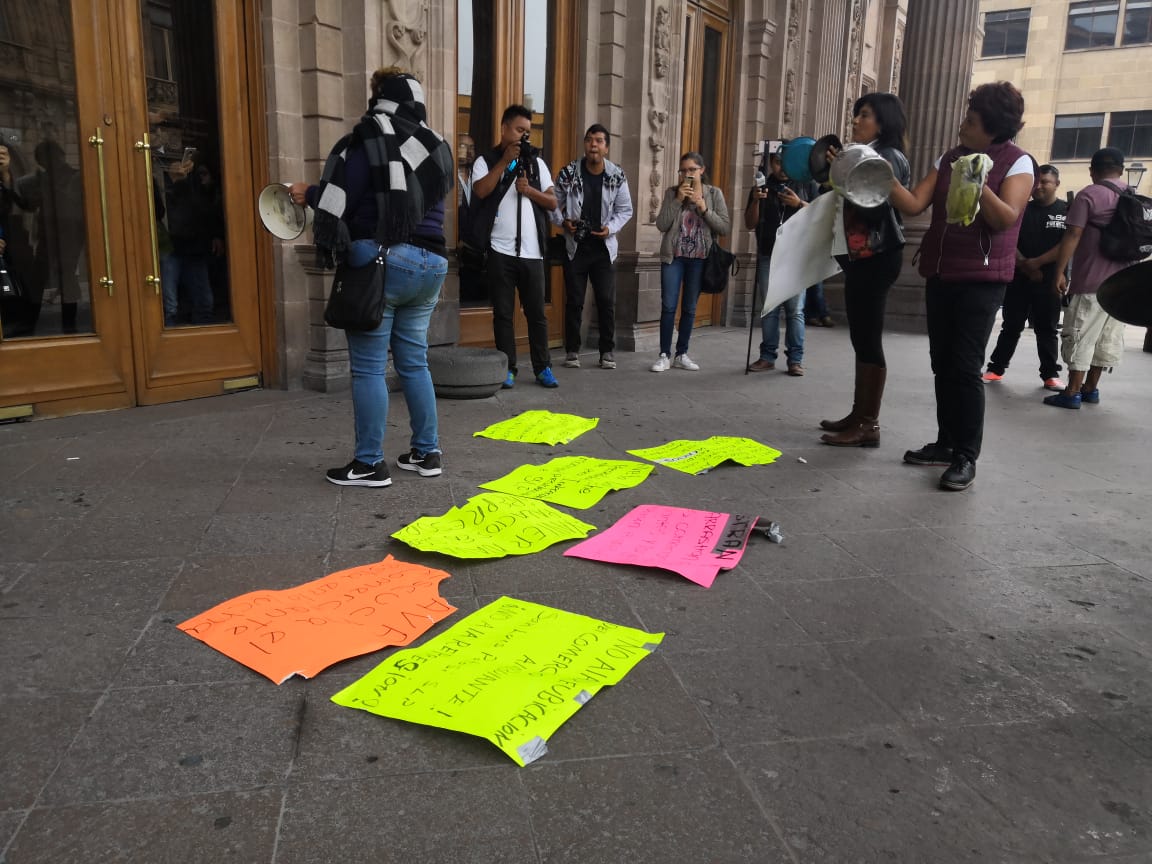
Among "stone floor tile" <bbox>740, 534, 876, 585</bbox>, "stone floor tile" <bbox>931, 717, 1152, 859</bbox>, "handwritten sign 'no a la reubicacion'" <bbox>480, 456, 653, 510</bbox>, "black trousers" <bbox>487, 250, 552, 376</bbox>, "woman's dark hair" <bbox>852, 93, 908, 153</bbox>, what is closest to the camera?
"stone floor tile" <bbox>931, 717, 1152, 859</bbox>

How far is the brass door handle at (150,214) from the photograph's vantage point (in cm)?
573

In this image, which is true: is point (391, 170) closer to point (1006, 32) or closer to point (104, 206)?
point (104, 206)

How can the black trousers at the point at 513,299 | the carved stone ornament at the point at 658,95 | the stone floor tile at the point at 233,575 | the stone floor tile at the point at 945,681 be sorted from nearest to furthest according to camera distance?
the stone floor tile at the point at 945,681, the stone floor tile at the point at 233,575, the black trousers at the point at 513,299, the carved stone ornament at the point at 658,95

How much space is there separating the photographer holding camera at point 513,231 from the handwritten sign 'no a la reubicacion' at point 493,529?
9.46ft

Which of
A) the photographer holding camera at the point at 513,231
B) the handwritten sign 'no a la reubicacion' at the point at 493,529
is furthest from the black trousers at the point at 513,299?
the handwritten sign 'no a la reubicacion' at the point at 493,529

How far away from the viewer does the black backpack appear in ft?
22.1

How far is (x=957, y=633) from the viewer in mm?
2932

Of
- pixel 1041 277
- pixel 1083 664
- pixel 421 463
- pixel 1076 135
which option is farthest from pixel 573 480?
pixel 1076 135

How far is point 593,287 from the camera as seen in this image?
810cm

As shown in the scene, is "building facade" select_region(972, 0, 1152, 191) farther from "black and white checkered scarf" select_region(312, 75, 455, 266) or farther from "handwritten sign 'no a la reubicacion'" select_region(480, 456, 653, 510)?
"black and white checkered scarf" select_region(312, 75, 455, 266)

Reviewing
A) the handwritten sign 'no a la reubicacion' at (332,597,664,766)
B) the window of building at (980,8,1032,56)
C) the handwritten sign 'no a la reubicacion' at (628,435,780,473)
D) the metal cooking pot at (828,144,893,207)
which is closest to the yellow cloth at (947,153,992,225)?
the metal cooking pot at (828,144,893,207)

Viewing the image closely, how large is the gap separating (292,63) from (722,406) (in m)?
3.99

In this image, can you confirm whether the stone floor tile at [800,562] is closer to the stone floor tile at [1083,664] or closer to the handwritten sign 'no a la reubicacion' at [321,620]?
the stone floor tile at [1083,664]

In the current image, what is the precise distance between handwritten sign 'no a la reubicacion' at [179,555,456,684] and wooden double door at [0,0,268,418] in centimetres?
344
